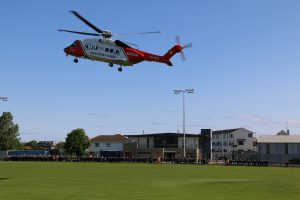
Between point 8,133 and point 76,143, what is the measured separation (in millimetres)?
24448

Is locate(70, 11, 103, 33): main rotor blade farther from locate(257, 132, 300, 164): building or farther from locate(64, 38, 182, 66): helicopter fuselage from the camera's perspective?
locate(257, 132, 300, 164): building

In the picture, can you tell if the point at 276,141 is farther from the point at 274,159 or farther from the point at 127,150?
the point at 127,150

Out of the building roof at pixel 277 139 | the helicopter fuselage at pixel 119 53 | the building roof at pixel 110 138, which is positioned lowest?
the building roof at pixel 277 139

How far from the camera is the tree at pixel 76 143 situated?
465 feet

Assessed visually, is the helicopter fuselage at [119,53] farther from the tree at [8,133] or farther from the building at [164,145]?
the tree at [8,133]

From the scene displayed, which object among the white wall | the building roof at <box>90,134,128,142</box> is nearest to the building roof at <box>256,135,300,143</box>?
the building roof at <box>90,134,128,142</box>

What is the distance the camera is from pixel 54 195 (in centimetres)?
2594

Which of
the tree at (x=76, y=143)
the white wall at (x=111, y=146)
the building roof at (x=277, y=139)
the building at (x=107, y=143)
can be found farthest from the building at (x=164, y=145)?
the white wall at (x=111, y=146)

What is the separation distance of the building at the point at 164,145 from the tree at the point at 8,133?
39438 mm

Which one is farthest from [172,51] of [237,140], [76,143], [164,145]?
[237,140]

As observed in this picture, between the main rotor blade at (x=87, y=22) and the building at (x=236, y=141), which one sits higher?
the main rotor blade at (x=87, y=22)

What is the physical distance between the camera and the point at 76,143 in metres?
142

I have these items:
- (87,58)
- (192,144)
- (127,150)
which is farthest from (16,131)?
(87,58)

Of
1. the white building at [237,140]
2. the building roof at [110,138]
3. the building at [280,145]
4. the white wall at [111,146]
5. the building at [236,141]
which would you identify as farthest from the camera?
the white building at [237,140]
